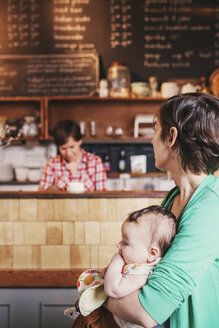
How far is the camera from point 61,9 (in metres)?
4.59

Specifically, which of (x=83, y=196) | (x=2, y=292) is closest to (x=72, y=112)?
(x=83, y=196)

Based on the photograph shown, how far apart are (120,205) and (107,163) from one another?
2.28 meters

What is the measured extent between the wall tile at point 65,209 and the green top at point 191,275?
136 centimetres

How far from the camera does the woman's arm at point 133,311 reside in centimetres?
99

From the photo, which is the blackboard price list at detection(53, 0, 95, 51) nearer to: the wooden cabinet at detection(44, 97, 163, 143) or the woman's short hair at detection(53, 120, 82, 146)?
the wooden cabinet at detection(44, 97, 163, 143)

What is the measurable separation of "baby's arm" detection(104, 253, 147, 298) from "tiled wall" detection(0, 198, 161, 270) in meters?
1.24

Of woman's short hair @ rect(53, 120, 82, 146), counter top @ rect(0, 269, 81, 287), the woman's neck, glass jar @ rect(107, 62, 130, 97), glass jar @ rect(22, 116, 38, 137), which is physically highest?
glass jar @ rect(107, 62, 130, 97)

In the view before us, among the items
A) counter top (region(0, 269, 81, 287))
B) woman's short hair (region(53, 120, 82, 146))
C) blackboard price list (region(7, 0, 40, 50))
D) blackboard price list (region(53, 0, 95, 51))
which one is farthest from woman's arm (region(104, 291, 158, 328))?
blackboard price list (region(7, 0, 40, 50))

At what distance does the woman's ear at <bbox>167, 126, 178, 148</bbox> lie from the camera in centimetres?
113

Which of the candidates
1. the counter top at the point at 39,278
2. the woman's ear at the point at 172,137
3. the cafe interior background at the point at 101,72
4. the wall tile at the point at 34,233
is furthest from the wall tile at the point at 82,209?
the cafe interior background at the point at 101,72

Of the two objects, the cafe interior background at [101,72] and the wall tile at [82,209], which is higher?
the cafe interior background at [101,72]

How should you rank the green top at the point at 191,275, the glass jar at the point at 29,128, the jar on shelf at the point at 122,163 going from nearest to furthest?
the green top at the point at 191,275 → the glass jar at the point at 29,128 → the jar on shelf at the point at 122,163

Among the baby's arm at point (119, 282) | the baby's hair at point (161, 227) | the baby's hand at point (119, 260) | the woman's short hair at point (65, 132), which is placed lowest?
the woman's short hair at point (65, 132)

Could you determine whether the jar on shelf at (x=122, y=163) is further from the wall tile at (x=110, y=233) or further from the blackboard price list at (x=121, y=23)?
the wall tile at (x=110, y=233)
